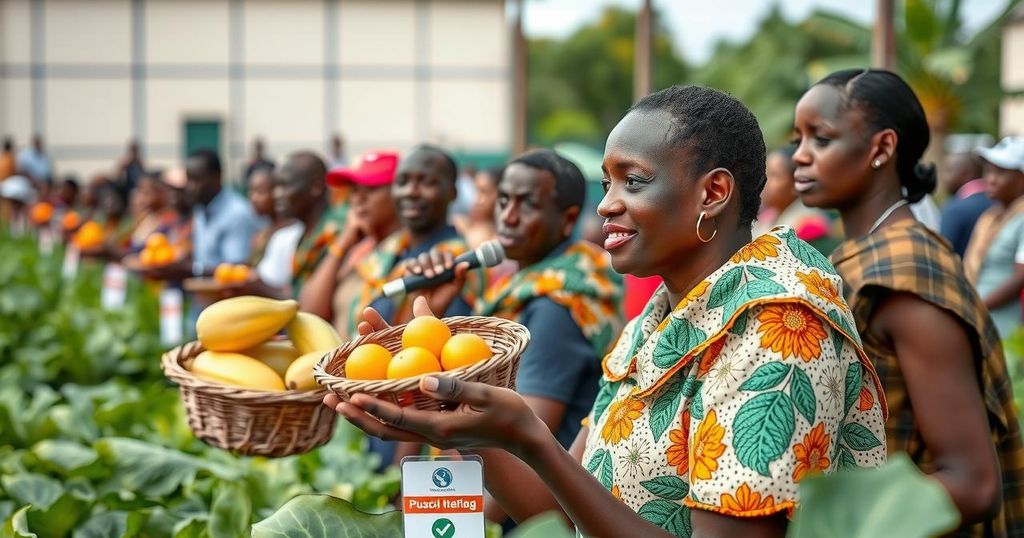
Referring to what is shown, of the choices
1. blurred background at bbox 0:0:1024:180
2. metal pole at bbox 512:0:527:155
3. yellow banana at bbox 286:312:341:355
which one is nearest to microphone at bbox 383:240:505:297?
yellow banana at bbox 286:312:341:355

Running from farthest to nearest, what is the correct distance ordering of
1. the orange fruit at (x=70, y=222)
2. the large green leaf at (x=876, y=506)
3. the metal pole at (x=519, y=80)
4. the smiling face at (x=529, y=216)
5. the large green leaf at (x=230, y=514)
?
the orange fruit at (x=70, y=222)
the metal pole at (x=519, y=80)
the smiling face at (x=529, y=216)
the large green leaf at (x=230, y=514)
the large green leaf at (x=876, y=506)

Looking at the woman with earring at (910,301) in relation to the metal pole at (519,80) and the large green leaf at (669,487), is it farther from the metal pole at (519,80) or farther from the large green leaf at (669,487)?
the metal pole at (519,80)

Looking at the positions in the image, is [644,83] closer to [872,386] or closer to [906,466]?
[872,386]

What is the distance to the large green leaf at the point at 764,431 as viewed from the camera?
1.80 metres

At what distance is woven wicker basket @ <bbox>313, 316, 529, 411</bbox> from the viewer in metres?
1.88

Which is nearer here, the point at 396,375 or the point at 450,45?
the point at 396,375

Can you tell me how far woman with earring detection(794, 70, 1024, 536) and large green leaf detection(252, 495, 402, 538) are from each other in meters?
1.17

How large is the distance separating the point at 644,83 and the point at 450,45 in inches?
676

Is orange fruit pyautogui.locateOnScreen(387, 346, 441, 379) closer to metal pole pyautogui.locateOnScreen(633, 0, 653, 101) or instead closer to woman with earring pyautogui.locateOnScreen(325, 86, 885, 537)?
woman with earring pyautogui.locateOnScreen(325, 86, 885, 537)

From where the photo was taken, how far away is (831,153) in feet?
9.34

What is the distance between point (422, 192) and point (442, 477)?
109 inches

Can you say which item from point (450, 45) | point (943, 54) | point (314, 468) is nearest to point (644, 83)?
point (314, 468)

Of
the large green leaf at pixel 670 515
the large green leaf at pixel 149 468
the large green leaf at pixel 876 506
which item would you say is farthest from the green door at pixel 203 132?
the large green leaf at pixel 876 506

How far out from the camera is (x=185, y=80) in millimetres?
25469
